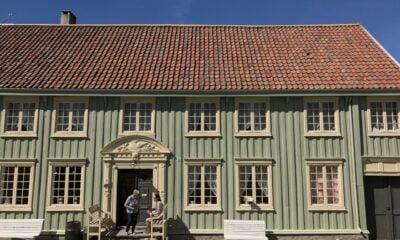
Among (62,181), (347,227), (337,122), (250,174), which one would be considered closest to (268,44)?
(337,122)

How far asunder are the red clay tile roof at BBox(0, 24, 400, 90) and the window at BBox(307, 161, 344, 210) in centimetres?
290

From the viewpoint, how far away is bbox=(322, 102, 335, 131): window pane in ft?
52.7

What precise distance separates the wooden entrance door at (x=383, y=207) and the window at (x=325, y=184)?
1.06 meters

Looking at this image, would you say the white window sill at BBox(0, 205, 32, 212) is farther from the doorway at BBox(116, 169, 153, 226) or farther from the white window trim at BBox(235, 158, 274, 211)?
the white window trim at BBox(235, 158, 274, 211)

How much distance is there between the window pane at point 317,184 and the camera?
15.6m

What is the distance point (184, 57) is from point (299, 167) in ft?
21.9

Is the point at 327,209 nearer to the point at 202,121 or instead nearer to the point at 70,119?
the point at 202,121

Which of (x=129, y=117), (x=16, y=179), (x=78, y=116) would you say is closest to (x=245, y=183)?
(x=129, y=117)

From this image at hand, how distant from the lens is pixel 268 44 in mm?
19375

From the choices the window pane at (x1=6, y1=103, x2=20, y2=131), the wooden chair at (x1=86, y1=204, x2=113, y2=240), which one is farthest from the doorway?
Answer: the window pane at (x1=6, y1=103, x2=20, y2=131)

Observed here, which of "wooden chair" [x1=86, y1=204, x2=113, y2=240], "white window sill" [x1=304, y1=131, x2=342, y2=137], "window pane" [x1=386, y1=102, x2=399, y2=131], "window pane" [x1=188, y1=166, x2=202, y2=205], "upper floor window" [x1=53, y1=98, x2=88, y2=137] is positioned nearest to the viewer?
"wooden chair" [x1=86, y1=204, x2=113, y2=240]

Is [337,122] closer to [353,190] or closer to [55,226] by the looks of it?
[353,190]


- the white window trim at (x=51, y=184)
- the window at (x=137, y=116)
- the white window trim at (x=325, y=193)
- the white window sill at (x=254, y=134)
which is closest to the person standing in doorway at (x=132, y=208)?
the white window trim at (x=51, y=184)

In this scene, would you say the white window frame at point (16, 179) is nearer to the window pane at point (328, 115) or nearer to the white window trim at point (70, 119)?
the white window trim at point (70, 119)
